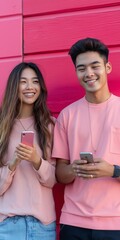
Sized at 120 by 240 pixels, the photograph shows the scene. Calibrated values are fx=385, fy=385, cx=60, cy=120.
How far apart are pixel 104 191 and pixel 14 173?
0.54 m

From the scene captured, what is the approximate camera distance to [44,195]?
228 centimetres

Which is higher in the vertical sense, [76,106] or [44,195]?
[76,106]

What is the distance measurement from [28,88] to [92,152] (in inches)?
23.1

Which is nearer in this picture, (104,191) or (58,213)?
(104,191)

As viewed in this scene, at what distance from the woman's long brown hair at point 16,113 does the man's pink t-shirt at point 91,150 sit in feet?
0.27

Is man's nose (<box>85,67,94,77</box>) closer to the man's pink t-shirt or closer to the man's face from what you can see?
the man's face

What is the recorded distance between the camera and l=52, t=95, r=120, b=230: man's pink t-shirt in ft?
6.87

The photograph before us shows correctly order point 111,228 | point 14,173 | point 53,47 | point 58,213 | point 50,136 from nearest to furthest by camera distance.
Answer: point 111,228 < point 14,173 < point 50,136 < point 58,213 < point 53,47

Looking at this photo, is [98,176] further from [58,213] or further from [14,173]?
[58,213]

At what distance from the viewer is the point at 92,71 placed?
2221mm

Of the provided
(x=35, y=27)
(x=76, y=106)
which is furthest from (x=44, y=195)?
(x=35, y=27)

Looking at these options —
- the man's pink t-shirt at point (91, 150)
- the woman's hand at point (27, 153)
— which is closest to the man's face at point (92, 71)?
the man's pink t-shirt at point (91, 150)

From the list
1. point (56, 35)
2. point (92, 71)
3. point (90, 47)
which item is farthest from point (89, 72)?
point (56, 35)

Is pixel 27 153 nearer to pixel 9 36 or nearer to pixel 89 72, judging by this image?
pixel 89 72
